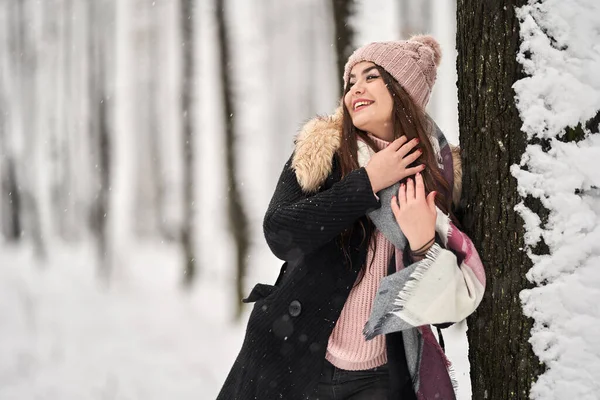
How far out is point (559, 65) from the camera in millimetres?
2154

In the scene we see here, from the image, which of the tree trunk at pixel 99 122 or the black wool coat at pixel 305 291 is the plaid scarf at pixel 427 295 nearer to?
the black wool coat at pixel 305 291

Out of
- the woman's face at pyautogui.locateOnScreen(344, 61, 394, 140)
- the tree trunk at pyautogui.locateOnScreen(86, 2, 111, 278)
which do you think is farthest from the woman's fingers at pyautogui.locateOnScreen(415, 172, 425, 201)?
the tree trunk at pyautogui.locateOnScreen(86, 2, 111, 278)

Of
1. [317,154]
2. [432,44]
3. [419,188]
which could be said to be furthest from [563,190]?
[432,44]

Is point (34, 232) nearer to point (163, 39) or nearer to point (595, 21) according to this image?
point (163, 39)

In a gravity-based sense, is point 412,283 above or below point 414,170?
below

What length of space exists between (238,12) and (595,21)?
29.8 ft

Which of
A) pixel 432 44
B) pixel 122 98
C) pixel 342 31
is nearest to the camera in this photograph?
pixel 432 44

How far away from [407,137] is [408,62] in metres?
0.36

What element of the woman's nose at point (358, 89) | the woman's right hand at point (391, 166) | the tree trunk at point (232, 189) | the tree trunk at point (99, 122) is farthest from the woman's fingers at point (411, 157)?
the tree trunk at point (99, 122)

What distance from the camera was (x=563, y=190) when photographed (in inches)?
84.5

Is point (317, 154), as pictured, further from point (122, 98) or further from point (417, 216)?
point (122, 98)

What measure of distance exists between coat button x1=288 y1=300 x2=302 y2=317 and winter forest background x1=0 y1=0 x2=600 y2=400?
744 millimetres

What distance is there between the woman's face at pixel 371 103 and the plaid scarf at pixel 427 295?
0.42ft

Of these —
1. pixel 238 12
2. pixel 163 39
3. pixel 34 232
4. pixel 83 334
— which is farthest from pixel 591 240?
pixel 34 232
